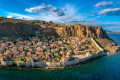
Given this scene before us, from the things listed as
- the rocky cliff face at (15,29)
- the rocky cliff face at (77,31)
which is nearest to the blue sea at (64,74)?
the rocky cliff face at (15,29)

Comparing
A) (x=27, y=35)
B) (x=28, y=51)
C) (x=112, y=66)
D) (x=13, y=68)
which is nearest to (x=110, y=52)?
(x=112, y=66)

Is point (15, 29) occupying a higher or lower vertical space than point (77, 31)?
higher

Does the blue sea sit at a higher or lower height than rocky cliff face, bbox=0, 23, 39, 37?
lower

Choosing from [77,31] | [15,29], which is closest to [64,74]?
[15,29]

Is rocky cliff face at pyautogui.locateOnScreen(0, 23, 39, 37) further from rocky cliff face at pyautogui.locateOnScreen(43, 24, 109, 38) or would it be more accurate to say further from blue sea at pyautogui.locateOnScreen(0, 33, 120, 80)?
blue sea at pyautogui.locateOnScreen(0, 33, 120, 80)

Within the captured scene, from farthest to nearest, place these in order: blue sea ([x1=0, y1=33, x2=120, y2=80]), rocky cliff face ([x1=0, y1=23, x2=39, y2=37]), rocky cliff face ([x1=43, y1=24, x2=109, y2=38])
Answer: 1. rocky cliff face ([x1=43, y1=24, x2=109, y2=38])
2. rocky cliff face ([x1=0, y1=23, x2=39, y2=37])
3. blue sea ([x1=0, y1=33, x2=120, y2=80])

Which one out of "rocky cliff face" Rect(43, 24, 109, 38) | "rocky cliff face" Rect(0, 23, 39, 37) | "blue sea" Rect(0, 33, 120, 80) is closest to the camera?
"blue sea" Rect(0, 33, 120, 80)

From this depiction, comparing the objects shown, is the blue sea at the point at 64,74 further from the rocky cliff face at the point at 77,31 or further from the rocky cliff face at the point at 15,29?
the rocky cliff face at the point at 77,31

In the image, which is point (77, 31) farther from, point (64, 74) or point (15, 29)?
point (64, 74)

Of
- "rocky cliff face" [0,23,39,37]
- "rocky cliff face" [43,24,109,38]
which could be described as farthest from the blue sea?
"rocky cliff face" [43,24,109,38]

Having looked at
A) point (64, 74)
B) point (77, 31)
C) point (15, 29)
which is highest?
point (15, 29)

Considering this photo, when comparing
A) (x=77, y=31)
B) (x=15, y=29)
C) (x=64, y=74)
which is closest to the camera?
(x=64, y=74)
